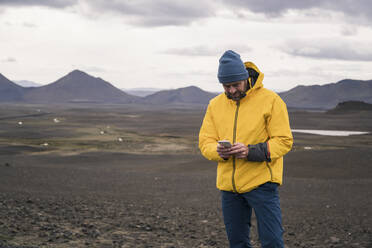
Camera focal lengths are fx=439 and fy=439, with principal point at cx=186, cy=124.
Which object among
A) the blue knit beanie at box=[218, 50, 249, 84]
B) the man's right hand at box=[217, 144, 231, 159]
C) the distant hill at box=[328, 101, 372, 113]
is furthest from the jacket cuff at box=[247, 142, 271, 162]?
the distant hill at box=[328, 101, 372, 113]

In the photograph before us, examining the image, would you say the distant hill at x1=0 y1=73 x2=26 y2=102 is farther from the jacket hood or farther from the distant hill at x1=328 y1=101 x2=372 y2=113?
the jacket hood

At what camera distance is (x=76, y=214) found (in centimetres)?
718

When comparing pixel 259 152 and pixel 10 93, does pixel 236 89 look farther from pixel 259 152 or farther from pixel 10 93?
pixel 10 93

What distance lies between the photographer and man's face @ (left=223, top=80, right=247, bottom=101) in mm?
3264

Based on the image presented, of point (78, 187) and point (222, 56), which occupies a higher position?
point (222, 56)

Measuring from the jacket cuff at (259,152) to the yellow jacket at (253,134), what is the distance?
20 mm

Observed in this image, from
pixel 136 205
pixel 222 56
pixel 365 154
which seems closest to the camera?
pixel 222 56

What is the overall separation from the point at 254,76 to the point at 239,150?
0.65 metres

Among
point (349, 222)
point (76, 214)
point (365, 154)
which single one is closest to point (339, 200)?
point (349, 222)

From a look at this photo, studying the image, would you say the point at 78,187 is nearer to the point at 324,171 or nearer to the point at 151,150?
the point at 324,171

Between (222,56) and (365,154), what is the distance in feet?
49.1

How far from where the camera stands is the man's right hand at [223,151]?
3123 millimetres

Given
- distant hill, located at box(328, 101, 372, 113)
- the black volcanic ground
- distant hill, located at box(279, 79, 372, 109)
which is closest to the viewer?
the black volcanic ground

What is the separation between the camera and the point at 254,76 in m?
3.40
